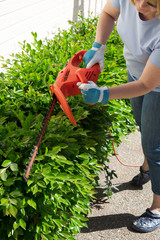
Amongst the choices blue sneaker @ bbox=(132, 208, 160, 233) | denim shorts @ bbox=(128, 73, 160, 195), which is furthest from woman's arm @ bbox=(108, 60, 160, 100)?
blue sneaker @ bbox=(132, 208, 160, 233)

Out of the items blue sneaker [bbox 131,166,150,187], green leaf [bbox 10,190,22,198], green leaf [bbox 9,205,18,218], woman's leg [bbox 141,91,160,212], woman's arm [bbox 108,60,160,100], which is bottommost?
blue sneaker [bbox 131,166,150,187]

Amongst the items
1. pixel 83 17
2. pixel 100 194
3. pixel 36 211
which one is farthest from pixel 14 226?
pixel 83 17

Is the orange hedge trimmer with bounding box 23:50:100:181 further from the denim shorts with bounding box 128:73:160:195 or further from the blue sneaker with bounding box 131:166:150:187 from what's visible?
the blue sneaker with bounding box 131:166:150:187

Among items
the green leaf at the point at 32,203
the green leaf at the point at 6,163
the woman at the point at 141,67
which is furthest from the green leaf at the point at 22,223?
the woman at the point at 141,67

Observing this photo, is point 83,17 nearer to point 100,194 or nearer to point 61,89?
point 100,194

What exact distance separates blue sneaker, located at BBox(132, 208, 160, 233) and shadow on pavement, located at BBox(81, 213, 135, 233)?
88 millimetres

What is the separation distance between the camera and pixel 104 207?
3000 millimetres

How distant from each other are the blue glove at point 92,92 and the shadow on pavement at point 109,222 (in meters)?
1.30

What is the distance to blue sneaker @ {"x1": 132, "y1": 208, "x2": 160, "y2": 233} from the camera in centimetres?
277

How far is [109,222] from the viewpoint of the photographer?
2.86m

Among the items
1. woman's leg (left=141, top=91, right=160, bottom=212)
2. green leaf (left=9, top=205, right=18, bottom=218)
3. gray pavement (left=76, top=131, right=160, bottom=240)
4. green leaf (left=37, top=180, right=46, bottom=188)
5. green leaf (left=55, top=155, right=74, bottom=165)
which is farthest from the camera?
gray pavement (left=76, top=131, right=160, bottom=240)

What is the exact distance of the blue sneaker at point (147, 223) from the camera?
277 centimetres

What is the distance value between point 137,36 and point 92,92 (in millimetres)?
563

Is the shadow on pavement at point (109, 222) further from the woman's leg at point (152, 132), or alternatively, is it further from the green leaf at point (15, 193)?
the green leaf at point (15, 193)
